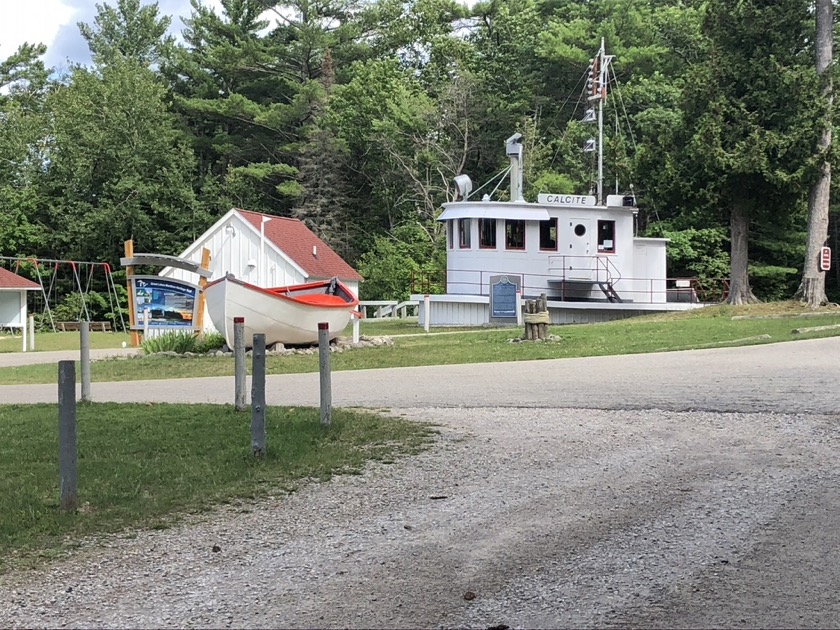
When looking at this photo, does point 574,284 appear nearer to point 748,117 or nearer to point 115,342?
point 748,117

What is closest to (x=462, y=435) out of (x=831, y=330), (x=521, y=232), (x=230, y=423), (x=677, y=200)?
(x=230, y=423)

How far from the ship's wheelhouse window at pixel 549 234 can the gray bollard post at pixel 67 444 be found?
2575 cm

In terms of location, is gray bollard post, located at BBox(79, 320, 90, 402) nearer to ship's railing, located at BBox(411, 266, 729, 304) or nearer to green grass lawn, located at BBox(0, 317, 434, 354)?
green grass lawn, located at BBox(0, 317, 434, 354)

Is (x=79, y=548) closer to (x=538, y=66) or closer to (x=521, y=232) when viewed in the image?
(x=521, y=232)

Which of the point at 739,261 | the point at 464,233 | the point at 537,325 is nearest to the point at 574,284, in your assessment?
the point at 464,233

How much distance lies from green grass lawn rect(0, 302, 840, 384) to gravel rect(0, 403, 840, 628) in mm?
10231

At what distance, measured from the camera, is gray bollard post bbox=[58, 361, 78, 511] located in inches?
237

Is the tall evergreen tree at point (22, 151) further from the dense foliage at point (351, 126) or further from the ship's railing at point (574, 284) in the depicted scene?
the ship's railing at point (574, 284)

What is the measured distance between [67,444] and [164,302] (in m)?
17.6

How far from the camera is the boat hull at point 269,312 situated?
66.1 feet

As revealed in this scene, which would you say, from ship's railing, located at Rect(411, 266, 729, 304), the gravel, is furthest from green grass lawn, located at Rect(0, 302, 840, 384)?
the gravel

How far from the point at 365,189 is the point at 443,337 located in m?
31.5

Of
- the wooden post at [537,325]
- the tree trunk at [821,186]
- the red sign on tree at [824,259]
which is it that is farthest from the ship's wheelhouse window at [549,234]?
the wooden post at [537,325]

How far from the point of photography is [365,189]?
54.3 metres
